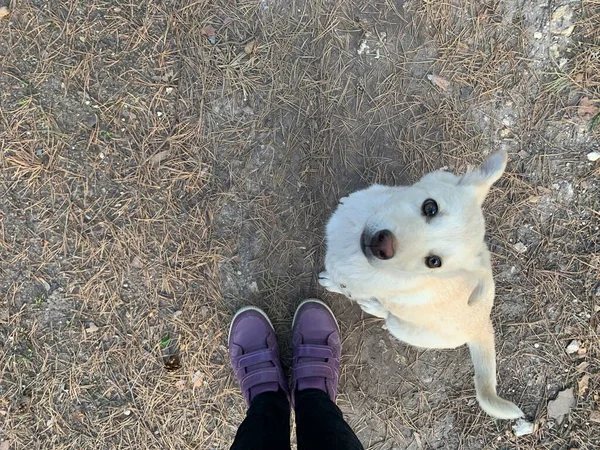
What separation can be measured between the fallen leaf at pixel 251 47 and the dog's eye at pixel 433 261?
208cm

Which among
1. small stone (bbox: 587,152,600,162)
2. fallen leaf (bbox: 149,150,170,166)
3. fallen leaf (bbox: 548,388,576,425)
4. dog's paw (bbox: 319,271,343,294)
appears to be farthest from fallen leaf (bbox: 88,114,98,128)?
fallen leaf (bbox: 548,388,576,425)

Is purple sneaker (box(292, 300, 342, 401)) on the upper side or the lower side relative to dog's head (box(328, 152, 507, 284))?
lower

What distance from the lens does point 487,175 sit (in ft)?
8.24

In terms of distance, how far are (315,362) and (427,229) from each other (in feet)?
4.80

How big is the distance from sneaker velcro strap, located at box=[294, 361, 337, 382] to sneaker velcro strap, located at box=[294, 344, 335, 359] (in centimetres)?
6

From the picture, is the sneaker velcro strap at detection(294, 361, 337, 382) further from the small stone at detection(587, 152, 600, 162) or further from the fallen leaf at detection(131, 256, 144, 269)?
the small stone at detection(587, 152, 600, 162)

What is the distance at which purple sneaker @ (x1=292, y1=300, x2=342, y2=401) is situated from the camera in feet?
10.4

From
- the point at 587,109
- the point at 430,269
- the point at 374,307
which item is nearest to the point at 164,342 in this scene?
the point at 374,307

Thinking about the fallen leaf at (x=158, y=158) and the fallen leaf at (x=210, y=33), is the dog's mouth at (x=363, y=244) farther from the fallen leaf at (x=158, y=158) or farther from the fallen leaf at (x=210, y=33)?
the fallen leaf at (x=210, y=33)

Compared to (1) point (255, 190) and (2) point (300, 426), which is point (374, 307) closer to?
(2) point (300, 426)

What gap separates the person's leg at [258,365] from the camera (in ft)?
9.47

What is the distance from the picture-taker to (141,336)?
125 inches

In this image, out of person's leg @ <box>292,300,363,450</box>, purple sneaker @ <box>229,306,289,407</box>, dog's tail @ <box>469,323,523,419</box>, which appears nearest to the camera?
dog's tail @ <box>469,323,523,419</box>

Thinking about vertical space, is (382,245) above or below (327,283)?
above
